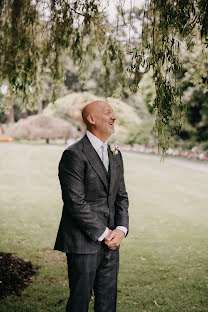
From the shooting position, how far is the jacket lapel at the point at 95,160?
106 inches

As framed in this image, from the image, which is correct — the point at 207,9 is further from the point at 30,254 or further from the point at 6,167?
the point at 6,167

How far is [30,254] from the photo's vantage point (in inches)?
226

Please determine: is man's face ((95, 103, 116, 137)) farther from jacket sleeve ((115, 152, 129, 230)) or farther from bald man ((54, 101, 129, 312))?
jacket sleeve ((115, 152, 129, 230))

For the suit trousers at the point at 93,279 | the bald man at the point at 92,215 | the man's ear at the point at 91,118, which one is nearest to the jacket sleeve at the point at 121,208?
the bald man at the point at 92,215

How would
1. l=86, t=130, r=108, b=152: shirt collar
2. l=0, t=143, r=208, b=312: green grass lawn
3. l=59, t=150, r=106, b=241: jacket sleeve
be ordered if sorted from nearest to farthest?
1. l=59, t=150, r=106, b=241: jacket sleeve
2. l=86, t=130, r=108, b=152: shirt collar
3. l=0, t=143, r=208, b=312: green grass lawn

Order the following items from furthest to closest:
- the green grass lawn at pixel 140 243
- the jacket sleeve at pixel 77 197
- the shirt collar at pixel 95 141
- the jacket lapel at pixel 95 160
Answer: the green grass lawn at pixel 140 243
the shirt collar at pixel 95 141
the jacket lapel at pixel 95 160
the jacket sleeve at pixel 77 197

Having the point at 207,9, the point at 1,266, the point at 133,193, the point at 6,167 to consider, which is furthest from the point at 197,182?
the point at 207,9

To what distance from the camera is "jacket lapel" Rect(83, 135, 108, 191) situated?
2686 millimetres

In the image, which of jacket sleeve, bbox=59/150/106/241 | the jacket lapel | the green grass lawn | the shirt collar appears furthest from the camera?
the green grass lawn

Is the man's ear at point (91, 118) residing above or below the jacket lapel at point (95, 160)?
above

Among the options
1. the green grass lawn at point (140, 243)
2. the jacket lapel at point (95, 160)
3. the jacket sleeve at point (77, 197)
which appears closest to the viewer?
the jacket sleeve at point (77, 197)

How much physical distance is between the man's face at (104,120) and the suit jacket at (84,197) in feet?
0.51

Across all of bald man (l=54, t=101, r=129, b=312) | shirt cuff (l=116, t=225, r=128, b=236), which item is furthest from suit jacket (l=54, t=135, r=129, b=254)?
shirt cuff (l=116, t=225, r=128, b=236)

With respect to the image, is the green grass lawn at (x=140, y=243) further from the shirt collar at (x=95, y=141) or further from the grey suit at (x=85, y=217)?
the shirt collar at (x=95, y=141)
